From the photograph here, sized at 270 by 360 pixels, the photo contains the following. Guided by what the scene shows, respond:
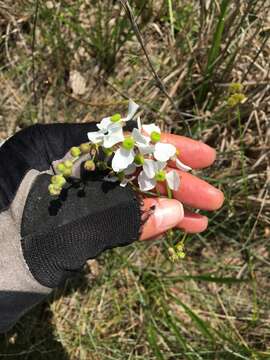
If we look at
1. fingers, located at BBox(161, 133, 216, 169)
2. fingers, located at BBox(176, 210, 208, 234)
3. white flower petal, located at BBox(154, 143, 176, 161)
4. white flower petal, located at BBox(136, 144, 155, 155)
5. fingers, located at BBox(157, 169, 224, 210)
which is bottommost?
fingers, located at BBox(176, 210, 208, 234)

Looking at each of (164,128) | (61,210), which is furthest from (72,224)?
(164,128)

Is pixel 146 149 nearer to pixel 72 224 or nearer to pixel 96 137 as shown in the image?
pixel 96 137

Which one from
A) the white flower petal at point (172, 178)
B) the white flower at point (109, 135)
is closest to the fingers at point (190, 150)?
the white flower petal at point (172, 178)

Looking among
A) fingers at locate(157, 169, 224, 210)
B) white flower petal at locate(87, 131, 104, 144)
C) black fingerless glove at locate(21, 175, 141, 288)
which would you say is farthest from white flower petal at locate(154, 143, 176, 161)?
fingers at locate(157, 169, 224, 210)

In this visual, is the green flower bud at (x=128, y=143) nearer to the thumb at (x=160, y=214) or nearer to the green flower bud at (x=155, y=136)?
the green flower bud at (x=155, y=136)

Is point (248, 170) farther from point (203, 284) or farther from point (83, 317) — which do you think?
point (83, 317)

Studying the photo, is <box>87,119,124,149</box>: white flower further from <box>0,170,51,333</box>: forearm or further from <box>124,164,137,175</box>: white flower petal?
<box>0,170,51,333</box>: forearm

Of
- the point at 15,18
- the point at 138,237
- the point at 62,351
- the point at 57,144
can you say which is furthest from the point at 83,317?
the point at 15,18
